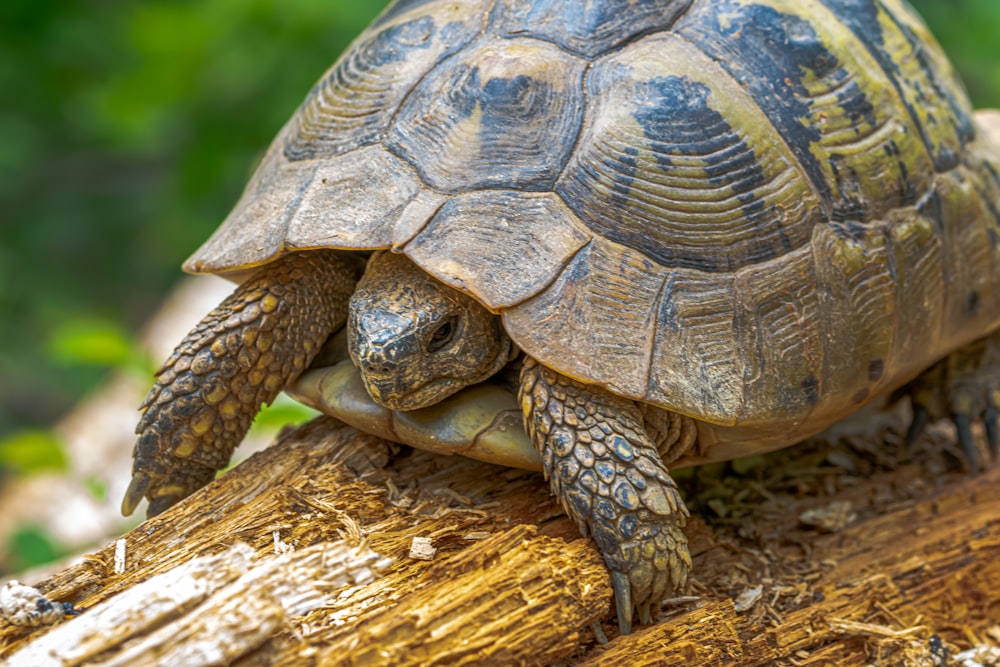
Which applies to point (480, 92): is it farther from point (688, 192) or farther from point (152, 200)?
point (152, 200)

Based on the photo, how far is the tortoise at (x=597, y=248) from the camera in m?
2.48

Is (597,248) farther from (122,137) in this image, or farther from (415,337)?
(122,137)

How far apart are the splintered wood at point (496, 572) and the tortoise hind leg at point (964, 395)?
129 mm

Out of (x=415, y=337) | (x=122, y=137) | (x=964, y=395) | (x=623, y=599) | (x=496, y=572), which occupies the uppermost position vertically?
(x=122, y=137)

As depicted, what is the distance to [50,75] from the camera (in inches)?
314

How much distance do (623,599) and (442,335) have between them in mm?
793

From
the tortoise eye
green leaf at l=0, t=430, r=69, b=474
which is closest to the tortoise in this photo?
the tortoise eye

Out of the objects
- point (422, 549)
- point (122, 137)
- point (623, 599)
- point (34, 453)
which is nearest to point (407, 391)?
point (422, 549)

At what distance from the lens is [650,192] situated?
2562 millimetres

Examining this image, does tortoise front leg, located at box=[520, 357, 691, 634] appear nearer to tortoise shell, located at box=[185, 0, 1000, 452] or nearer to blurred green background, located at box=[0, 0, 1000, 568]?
tortoise shell, located at box=[185, 0, 1000, 452]

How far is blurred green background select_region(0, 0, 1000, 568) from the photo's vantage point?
6145 mm

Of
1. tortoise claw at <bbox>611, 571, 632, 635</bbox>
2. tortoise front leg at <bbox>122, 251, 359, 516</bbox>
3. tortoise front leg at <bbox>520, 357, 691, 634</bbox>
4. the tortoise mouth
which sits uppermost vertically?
tortoise front leg at <bbox>122, 251, 359, 516</bbox>

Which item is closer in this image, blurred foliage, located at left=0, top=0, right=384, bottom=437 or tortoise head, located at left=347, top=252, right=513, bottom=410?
tortoise head, located at left=347, top=252, right=513, bottom=410

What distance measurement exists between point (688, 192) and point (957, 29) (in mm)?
4808
